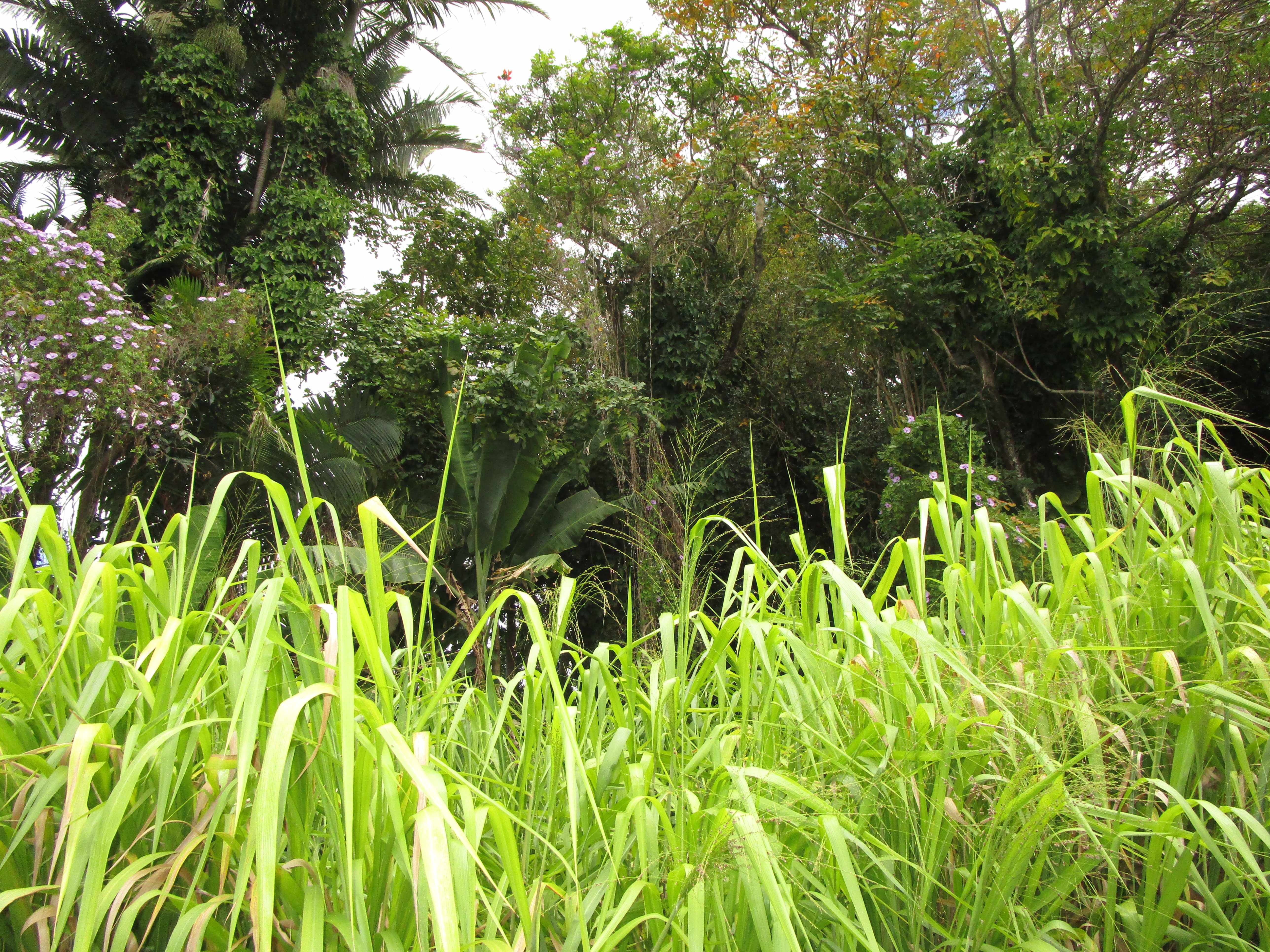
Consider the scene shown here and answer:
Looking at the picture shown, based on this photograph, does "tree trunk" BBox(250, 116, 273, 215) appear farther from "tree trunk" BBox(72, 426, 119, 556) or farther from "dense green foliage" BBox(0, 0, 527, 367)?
"tree trunk" BBox(72, 426, 119, 556)

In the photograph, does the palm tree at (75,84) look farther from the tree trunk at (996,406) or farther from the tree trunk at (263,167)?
the tree trunk at (996,406)

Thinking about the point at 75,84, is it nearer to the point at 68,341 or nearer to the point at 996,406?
the point at 68,341

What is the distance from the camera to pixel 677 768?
116 centimetres

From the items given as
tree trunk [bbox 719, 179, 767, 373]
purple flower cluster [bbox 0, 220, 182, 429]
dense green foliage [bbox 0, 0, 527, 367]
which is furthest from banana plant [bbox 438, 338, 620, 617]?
tree trunk [bbox 719, 179, 767, 373]

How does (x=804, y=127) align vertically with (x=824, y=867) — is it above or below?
above

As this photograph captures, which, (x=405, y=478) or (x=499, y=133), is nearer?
(x=405, y=478)

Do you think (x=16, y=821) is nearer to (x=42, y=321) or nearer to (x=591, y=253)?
(x=42, y=321)

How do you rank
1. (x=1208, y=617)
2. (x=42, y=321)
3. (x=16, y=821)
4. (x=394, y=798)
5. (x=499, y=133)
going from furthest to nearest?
(x=499, y=133)
(x=42, y=321)
(x=1208, y=617)
(x=16, y=821)
(x=394, y=798)

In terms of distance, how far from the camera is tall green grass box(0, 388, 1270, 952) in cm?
75

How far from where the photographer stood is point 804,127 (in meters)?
6.75

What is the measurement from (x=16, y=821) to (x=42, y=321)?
5747 millimetres

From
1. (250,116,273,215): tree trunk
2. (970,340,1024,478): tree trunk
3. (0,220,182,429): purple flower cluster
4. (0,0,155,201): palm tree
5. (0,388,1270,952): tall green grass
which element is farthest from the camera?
(250,116,273,215): tree trunk

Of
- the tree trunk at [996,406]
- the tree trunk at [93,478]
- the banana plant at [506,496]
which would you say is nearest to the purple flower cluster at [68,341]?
the tree trunk at [93,478]

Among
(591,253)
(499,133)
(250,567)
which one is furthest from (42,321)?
(250,567)
